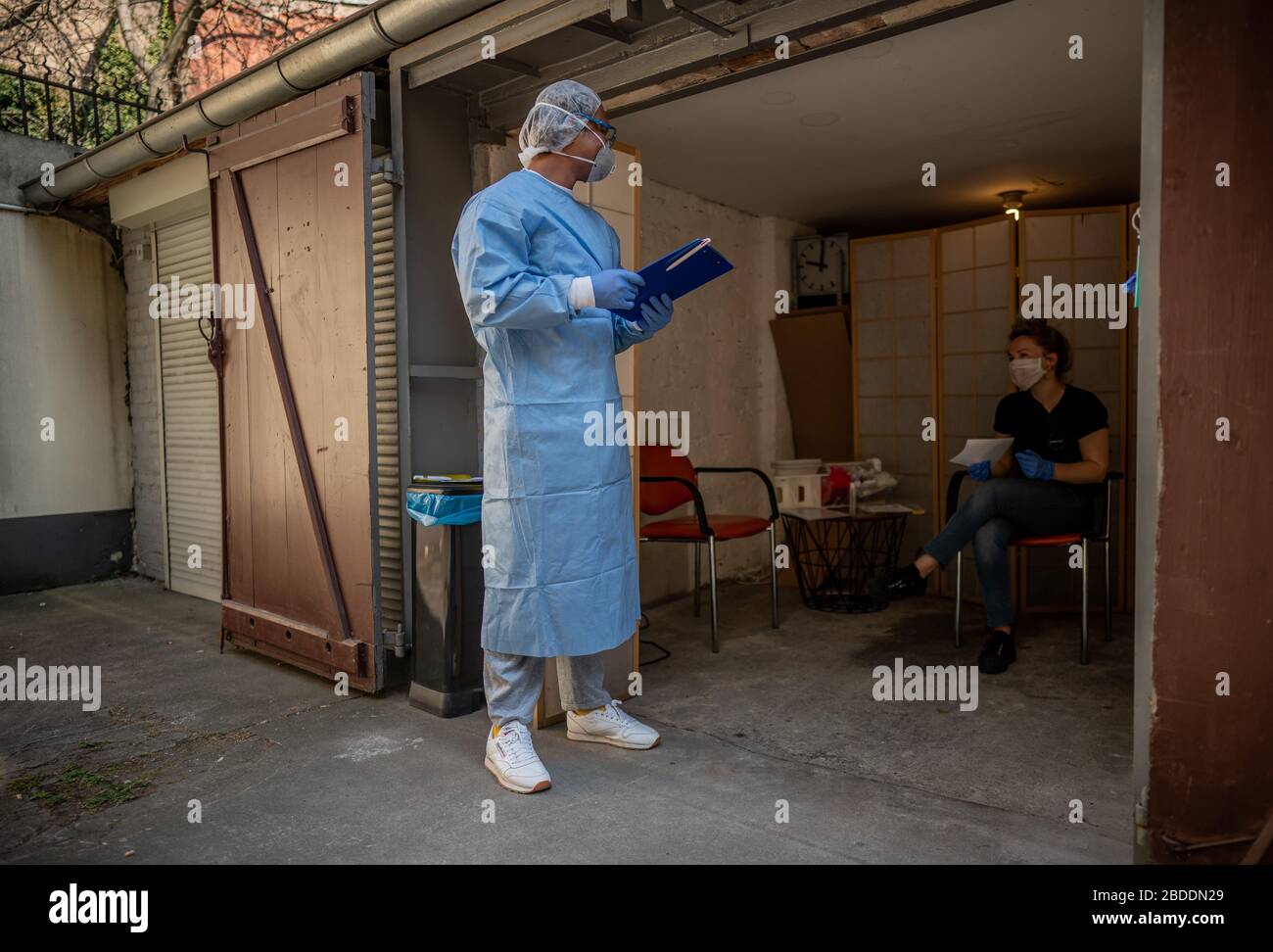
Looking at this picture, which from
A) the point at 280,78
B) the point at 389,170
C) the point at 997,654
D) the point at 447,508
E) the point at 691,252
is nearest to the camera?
the point at 691,252

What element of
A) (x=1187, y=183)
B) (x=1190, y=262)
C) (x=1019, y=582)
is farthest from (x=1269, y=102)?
(x=1019, y=582)

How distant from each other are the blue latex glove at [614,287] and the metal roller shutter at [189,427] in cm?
332

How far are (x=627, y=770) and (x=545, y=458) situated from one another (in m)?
0.93

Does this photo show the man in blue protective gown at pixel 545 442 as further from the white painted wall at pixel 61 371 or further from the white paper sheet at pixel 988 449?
the white painted wall at pixel 61 371

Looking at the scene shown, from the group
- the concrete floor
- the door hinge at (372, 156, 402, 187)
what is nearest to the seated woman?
the concrete floor

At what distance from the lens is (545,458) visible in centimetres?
244

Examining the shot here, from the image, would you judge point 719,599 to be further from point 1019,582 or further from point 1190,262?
point 1190,262

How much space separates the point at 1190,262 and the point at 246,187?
3425 mm

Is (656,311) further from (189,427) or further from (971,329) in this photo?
(189,427)

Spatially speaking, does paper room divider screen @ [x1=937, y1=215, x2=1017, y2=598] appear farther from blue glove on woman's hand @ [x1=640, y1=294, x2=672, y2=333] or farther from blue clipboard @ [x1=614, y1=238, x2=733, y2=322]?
blue clipboard @ [x1=614, y1=238, x2=733, y2=322]

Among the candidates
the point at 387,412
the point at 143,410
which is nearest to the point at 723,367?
Result: the point at 387,412

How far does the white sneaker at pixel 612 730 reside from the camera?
2779mm

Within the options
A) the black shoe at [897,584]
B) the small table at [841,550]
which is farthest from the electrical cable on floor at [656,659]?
the small table at [841,550]

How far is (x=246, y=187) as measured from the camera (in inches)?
147
